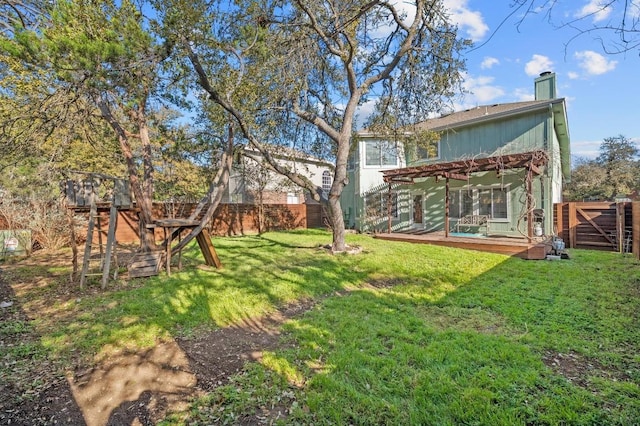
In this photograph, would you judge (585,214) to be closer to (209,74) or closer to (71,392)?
(209,74)

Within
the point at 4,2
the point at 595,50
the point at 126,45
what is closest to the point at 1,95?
the point at 4,2

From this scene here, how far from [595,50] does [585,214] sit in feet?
39.0

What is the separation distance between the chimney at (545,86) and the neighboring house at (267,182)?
915 centimetres

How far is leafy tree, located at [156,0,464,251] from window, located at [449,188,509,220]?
13.9ft

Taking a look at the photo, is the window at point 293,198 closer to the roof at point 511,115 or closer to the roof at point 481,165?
the roof at point 511,115

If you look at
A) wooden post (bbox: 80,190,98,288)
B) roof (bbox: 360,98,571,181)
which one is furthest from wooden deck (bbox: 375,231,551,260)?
wooden post (bbox: 80,190,98,288)

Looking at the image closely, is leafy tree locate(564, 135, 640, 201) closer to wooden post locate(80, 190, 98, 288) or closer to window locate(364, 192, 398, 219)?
window locate(364, 192, 398, 219)

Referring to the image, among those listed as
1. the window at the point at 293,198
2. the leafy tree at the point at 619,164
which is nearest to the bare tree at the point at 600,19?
the window at the point at 293,198

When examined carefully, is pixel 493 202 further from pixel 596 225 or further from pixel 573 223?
pixel 596 225

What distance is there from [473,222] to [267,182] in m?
9.78

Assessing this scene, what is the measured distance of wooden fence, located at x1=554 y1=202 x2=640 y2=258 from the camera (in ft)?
33.5

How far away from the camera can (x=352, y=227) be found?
1662cm

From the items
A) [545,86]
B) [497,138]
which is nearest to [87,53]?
[497,138]

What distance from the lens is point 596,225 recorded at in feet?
36.1
